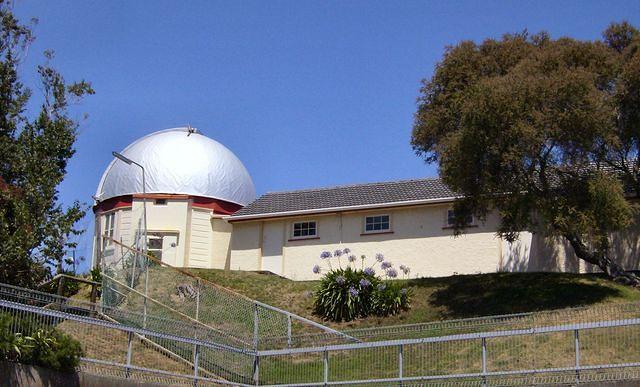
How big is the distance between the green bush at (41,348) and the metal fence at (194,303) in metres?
5.18

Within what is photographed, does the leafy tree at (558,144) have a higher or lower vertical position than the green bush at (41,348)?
higher

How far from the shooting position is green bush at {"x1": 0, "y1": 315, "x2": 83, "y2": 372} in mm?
14873

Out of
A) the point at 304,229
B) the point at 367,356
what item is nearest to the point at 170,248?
the point at 304,229

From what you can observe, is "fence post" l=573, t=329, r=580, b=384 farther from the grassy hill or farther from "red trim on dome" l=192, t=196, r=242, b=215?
"red trim on dome" l=192, t=196, r=242, b=215

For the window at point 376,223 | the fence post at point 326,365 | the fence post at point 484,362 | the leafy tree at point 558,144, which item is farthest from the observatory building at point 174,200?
the fence post at point 484,362

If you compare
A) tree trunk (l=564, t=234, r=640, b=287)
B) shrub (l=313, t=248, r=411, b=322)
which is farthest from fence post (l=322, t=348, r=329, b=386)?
tree trunk (l=564, t=234, r=640, b=287)

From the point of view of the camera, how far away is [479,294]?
2606 cm

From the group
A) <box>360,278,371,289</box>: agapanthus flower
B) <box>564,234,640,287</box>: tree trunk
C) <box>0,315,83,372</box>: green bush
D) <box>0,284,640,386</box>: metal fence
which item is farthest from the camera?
<box>360,278,371,289</box>: agapanthus flower

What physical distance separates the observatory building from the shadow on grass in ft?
37.5

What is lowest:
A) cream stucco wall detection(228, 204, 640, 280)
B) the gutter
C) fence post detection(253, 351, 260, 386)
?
fence post detection(253, 351, 260, 386)

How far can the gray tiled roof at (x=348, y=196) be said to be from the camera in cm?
3266

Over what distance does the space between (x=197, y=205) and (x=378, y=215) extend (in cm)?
831

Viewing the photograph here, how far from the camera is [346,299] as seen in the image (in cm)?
2641

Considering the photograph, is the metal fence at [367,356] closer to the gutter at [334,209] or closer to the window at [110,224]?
the gutter at [334,209]
